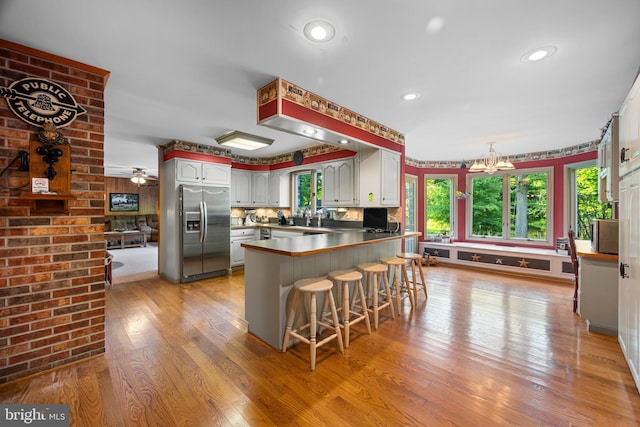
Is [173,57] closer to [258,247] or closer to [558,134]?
[258,247]

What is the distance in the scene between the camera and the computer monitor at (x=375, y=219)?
14.4ft

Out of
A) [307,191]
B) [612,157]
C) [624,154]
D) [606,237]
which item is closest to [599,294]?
[606,237]

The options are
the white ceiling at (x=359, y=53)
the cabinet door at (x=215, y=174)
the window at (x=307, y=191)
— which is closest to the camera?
the white ceiling at (x=359, y=53)

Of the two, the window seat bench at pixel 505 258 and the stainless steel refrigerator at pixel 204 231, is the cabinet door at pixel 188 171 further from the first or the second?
the window seat bench at pixel 505 258

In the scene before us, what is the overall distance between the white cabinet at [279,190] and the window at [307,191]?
17 cm

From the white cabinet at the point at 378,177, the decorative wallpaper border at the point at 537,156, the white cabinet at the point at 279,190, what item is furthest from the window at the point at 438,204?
the white cabinet at the point at 279,190

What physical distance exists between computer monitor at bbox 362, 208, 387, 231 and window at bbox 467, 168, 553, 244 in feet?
10.4

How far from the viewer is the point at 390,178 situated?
13.3 feet

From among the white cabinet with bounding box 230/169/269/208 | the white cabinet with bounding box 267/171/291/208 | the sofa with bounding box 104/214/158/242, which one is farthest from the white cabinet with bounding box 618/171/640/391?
the sofa with bounding box 104/214/158/242

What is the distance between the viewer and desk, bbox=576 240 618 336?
268 cm

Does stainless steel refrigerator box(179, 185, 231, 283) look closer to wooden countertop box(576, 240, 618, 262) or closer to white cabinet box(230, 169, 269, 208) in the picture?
white cabinet box(230, 169, 269, 208)

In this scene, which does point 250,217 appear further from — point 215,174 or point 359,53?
point 359,53

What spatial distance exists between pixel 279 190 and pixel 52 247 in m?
4.22

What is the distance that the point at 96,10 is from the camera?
1.60 meters
